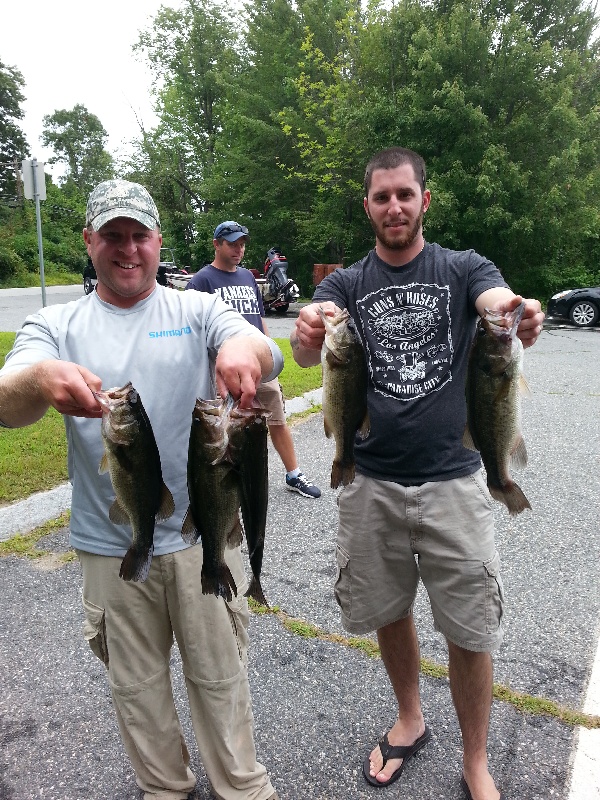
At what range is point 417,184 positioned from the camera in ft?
8.42

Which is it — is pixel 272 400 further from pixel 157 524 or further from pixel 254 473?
pixel 254 473

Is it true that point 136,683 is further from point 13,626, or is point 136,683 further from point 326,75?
point 326,75

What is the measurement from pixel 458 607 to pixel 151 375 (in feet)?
5.02

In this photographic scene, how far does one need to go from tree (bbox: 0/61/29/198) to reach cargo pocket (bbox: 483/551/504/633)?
57.5 m

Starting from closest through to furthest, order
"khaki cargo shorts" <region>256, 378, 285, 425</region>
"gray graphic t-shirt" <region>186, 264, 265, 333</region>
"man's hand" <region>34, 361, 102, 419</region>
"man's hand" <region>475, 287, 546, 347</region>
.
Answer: "man's hand" <region>34, 361, 102, 419</region>, "man's hand" <region>475, 287, 546, 347</region>, "khaki cargo shorts" <region>256, 378, 285, 425</region>, "gray graphic t-shirt" <region>186, 264, 265, 333</region>

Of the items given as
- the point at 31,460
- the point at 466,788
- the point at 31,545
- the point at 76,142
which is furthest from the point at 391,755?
the point at 76,142

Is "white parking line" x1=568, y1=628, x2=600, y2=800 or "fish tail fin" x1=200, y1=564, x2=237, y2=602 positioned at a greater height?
"fish tail fin" x1=200, y1=564, x2=237, y2=602

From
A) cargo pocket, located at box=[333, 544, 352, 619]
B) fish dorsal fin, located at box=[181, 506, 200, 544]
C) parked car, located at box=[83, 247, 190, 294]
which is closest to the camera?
fish dorsal fin, located at box=[181, 506, 200, 544]

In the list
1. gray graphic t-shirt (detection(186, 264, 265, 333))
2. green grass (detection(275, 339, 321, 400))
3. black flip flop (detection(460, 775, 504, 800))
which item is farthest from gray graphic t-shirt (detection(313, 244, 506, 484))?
green grass (detection(275, 339, 321, 400))

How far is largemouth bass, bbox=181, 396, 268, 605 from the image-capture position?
1.79 meters

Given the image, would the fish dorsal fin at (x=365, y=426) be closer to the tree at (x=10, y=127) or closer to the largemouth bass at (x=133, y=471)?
the largemouth bass at (x=133, y=471)

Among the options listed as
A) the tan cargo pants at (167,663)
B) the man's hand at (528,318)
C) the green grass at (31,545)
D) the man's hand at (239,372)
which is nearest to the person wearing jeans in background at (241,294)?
the green grass at (31,545)

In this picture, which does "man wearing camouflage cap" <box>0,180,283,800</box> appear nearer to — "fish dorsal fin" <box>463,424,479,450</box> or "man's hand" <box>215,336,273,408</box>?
"man's hand" <box>215,336,273,408</box>

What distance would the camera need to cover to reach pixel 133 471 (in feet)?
6.14
